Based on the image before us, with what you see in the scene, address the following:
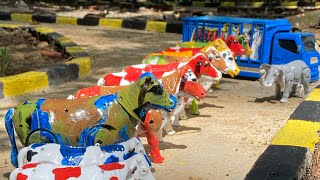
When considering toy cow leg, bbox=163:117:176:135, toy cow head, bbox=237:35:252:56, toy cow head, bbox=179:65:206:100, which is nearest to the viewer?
toy cow head, bbox=179:65:206:100

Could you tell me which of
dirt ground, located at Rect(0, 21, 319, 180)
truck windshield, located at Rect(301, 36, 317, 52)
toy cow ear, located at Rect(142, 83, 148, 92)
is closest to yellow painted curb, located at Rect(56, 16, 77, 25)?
dirt ground, located at Rect(0, 21, 319, 180)

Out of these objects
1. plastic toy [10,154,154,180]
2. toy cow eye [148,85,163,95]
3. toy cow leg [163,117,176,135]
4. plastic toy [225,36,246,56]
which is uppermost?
toy cow eye [148,85,163,95]

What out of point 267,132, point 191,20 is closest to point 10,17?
point 191,20

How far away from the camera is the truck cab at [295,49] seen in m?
7.70

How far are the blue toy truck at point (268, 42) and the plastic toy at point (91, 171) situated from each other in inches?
203

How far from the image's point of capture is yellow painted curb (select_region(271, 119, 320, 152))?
14.5ft

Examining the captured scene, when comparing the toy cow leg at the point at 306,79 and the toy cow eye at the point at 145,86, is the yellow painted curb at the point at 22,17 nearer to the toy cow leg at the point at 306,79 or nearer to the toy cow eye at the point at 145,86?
the toy cow leg at the point at 306,79

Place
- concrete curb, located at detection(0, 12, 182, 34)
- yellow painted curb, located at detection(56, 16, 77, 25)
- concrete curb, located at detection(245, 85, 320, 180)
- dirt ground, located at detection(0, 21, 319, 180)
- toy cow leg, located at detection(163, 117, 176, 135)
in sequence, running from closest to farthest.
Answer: concrete curb, located at detection(245, 85, 320, 180), dirt ground, located at detection(0, 21, 319, 180), toy cow leg, located at detection(163, 117, 176, 135), concrete curb, located at detection(0, 12, 182, 34), yellow painted curb, located at detection(56, 16, 77, 25)

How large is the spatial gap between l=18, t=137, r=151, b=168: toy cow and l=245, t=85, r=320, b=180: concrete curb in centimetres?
97

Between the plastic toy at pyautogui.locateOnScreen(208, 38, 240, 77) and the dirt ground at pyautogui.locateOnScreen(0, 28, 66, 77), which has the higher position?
the plastic toy at pyautogui.locateOnScreen(208, 38, 240, 77)

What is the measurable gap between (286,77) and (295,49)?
1.31m

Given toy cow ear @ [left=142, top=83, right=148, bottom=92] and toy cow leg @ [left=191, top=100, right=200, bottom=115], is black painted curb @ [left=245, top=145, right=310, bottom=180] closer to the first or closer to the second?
toy cow ear @ [left=142, top=83, right=148, bottom=92]

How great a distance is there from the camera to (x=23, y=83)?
625 cm

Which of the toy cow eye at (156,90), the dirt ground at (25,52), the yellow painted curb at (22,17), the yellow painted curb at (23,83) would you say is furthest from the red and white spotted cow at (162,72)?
the yellow painted curb at (22,17)
